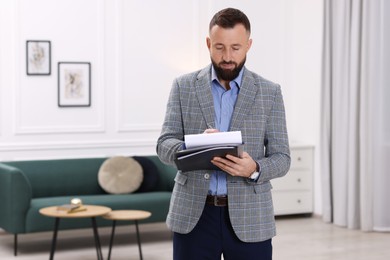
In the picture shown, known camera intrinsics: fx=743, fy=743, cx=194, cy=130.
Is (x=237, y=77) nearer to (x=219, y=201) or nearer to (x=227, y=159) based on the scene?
(x=227, y=159)

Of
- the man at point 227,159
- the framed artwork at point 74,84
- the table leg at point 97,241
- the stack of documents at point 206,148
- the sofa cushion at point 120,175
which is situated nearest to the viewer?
the stack of documents at point 206,148

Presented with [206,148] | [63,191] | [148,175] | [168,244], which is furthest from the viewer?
[148,175]

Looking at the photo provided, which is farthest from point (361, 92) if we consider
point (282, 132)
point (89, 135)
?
point (282, 132)

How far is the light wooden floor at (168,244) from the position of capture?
6242 mm

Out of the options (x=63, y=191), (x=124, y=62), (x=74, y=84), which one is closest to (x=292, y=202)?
(x=124, y=62)

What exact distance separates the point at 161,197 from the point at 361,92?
2301mm

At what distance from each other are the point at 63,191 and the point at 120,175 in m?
0.56

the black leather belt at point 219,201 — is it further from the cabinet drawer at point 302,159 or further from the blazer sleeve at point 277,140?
the cabinet drawer at point 302,159

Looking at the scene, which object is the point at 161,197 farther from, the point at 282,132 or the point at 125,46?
the point at 282,132

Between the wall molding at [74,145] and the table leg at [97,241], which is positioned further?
the wall molding at [74,145]

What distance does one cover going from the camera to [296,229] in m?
7.52

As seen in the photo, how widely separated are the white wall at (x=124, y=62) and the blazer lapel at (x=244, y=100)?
4916 millimetres

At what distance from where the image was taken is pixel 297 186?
815 cm

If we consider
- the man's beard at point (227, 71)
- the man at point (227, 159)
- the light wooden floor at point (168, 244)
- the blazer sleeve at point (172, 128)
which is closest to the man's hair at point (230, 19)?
the man at point (227, 159)
